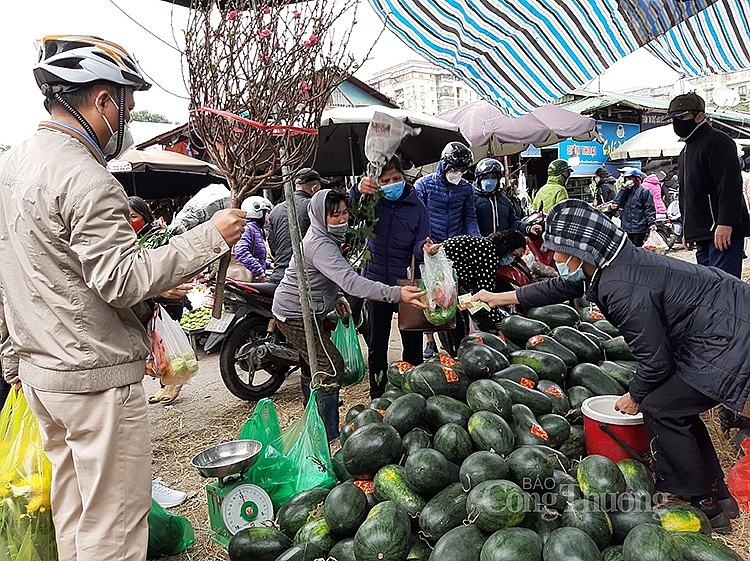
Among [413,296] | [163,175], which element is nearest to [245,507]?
[413,296]

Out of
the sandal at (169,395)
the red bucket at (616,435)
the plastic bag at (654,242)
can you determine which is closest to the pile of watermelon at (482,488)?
the red bucket at (616,435)

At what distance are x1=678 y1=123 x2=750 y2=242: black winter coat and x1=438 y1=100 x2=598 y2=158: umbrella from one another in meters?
4.31

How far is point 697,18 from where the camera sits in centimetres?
418

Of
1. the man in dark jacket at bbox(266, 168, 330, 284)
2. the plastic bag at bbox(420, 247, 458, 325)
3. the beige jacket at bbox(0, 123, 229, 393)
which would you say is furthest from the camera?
the man in dark jacket at bbox(266, 168, 330, 284)

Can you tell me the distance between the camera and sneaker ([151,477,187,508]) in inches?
128

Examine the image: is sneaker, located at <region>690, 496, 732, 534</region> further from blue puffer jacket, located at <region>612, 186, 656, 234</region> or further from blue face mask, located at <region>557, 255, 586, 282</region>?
blue puffer jacket, located at <region>612, 186, 656, 234</region>

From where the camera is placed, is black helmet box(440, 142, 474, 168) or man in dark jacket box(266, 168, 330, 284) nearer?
black helmet box(440, 142, 474, 168)

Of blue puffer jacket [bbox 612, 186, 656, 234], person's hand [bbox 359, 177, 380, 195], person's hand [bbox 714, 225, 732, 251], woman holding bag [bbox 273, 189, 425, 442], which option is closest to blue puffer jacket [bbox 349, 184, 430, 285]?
person's hand [bbox 359, 177, 380, 195]

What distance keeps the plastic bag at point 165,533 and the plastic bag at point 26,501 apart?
0.41 metres

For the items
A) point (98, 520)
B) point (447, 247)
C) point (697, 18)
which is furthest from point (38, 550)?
point (697, 18)

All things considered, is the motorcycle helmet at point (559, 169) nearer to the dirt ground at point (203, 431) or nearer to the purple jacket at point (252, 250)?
the dirt ground at point (203, 431)

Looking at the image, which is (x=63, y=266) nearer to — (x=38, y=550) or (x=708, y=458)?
(x=38, y=550)

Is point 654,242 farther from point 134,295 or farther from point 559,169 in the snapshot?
point 134,295

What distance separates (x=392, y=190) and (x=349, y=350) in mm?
1236
